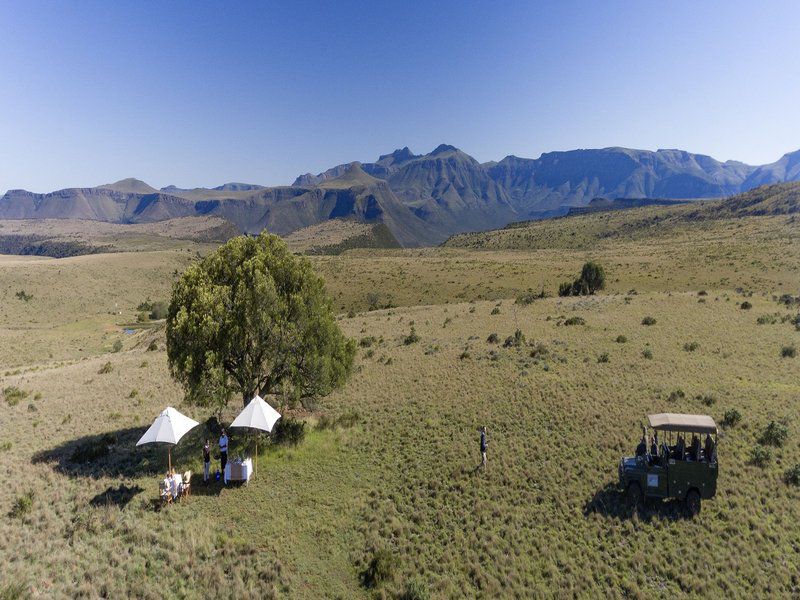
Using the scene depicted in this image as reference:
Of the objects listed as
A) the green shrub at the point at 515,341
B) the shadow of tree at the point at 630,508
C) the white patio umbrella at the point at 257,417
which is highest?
the white patio umbrella at the point at 257,417

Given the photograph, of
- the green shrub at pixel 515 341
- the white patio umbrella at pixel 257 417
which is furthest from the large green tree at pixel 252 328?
the green shrub at pixel 515 341

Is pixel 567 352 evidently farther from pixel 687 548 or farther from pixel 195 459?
pixel 195 459

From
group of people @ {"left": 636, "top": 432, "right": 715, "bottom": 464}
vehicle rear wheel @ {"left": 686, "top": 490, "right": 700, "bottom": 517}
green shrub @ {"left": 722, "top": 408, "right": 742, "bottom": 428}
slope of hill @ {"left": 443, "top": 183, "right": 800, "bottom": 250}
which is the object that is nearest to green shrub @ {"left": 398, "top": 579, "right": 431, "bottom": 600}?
group of people @ {"left": 636, "top": 432, "right": 715, "bottom": 464}

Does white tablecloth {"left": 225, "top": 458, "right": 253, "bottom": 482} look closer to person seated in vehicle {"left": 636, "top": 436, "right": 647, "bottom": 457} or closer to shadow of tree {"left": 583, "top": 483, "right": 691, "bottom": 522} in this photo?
shadow of tree {"left": 583, "top": 483, "right": 691, "bottom": 522}

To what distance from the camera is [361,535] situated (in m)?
14.8

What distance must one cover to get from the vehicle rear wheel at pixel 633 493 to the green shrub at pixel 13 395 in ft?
113

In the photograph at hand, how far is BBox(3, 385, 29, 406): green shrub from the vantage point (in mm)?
26891

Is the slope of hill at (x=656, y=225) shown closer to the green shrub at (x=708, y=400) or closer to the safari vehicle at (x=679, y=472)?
the green shrub at (x=708, y=400)

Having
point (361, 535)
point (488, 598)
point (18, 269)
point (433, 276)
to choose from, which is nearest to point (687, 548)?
point (488, 598)

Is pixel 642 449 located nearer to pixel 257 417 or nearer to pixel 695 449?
pixel 695 449

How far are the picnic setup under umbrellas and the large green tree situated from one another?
245 cm

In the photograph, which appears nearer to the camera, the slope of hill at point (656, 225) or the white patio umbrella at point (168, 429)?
the white patio umbrella at point (168, 429)

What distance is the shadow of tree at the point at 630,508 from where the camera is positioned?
1484 cm

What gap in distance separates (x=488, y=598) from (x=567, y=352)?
23.4m
